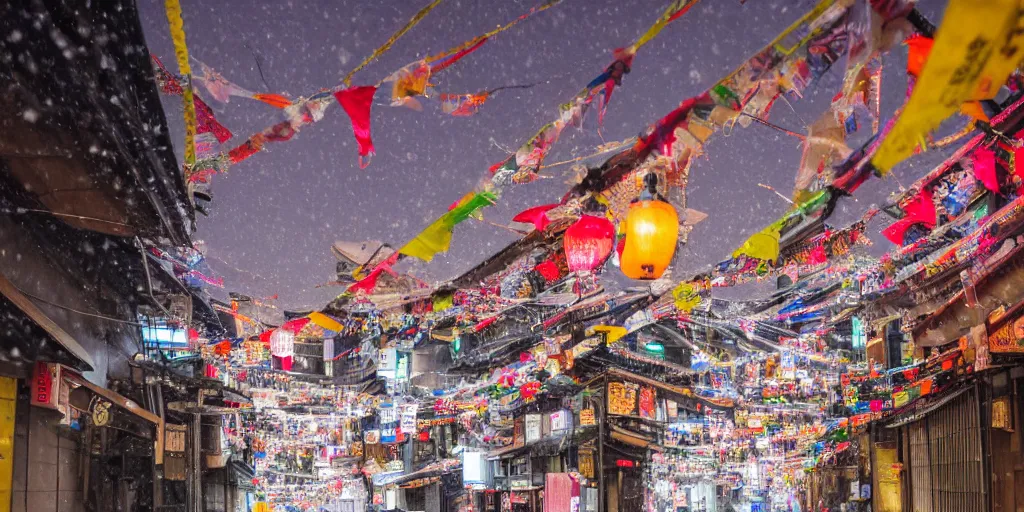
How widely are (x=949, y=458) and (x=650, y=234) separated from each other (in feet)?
21.3

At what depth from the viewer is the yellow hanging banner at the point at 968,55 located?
3.69 meters

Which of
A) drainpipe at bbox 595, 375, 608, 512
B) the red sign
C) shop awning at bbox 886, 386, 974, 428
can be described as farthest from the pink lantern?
drainpipe at bbox 595, 375, 608, 512

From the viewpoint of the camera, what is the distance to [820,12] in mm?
4879

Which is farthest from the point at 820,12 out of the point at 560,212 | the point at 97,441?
the point at 97,441

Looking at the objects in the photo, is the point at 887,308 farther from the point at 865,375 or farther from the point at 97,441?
the point at 97,441

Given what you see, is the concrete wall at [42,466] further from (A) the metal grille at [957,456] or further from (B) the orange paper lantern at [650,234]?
(A) the metal grille at [957,456]

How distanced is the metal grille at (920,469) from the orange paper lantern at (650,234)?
729 centimetres

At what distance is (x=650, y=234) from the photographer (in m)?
7.20

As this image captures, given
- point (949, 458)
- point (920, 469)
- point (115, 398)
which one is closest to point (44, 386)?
point (115, 398)

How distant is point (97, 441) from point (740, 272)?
946 centimetres

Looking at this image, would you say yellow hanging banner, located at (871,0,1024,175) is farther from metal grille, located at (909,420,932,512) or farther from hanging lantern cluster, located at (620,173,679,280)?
metal grille, located at (909,420,932,512)

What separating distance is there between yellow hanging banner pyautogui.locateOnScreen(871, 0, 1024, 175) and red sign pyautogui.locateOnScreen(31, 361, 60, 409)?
8.47 metres

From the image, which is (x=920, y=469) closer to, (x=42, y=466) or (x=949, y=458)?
(x=949, y=458)

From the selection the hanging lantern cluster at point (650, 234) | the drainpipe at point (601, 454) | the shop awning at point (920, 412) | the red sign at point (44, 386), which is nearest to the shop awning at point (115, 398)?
the red sign at point (44, 386)
